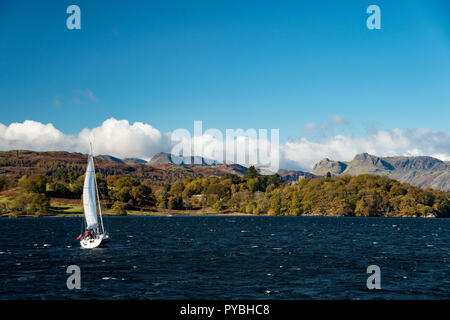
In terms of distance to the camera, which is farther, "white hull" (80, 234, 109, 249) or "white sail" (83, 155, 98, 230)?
"white hull" (80, 234, 109, 249)

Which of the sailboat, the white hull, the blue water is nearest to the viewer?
the blue water

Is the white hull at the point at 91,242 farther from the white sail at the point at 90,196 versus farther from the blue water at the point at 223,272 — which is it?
the white sail at the point at 90,196

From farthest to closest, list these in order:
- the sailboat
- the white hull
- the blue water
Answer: the white hull, the sailboat, the blue water

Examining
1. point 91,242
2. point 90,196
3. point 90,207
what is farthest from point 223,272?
point 91,242

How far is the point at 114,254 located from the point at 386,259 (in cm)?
5171

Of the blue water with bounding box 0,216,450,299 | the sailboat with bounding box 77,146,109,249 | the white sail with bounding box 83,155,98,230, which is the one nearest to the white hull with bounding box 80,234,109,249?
the sailboat with bounding box 77,146,109,249

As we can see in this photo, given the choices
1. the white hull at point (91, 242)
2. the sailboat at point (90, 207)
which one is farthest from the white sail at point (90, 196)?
the white hull at point (91, 242)

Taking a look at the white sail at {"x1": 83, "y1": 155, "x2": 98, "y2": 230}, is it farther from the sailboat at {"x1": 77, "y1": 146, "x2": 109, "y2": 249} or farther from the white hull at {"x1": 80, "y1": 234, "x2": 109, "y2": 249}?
the white hull at {"x1": 80, "y1": 234, "x2": 109, "y2": 249}

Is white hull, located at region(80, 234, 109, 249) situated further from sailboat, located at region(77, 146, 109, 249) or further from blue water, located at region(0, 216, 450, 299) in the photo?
blue water, located at region(0, 216, 450, 299)

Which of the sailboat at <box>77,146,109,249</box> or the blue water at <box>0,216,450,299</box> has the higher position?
the sailboat at <box>77,146,109,249</box>

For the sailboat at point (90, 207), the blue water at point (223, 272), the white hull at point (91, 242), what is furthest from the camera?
the white hull at point (91, 242)

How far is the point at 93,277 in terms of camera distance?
183 ft
